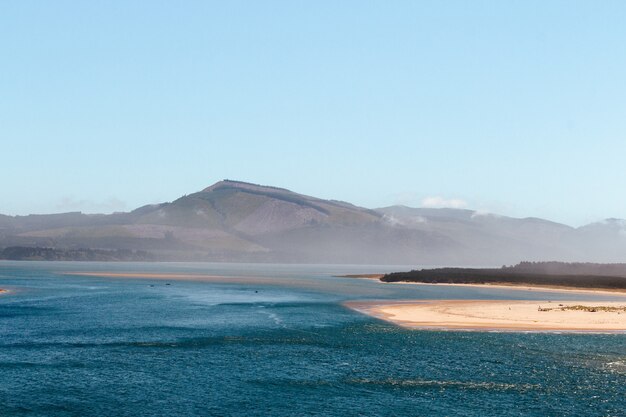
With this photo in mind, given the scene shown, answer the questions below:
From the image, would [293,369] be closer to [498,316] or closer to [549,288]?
[498,316]

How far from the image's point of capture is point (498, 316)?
90.8 meters

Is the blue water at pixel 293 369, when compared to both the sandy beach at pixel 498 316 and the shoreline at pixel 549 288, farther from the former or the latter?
the shoreline at pixel 549 288

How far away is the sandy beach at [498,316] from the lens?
79938 mm

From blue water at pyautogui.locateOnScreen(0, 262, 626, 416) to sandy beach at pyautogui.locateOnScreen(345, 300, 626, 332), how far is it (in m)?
5.68

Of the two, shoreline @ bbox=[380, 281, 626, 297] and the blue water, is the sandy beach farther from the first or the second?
shoreline @ bbox=[380, 281, 626, 297]

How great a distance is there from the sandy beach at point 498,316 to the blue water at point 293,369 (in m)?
5.68

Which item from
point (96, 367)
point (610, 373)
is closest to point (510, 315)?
point (610, 373)

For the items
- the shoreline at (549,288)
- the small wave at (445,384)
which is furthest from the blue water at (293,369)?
the shoreline at (549,288)

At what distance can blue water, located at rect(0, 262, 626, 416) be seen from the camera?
42250mm

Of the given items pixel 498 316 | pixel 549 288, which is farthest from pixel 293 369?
pixel 549 288

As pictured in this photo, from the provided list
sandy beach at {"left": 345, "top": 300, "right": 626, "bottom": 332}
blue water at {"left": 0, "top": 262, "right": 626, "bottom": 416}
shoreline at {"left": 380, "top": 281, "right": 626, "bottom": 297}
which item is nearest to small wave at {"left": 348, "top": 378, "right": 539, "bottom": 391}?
blue water at {"left": 0, "top": 262, "right": 626, "bottom": 416}

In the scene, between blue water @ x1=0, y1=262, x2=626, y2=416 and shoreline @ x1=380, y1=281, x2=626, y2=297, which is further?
shoreline @ x1=380, y1=281, x2=626, y2=297

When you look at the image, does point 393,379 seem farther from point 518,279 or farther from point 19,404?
point 518,279

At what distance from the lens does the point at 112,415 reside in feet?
131
